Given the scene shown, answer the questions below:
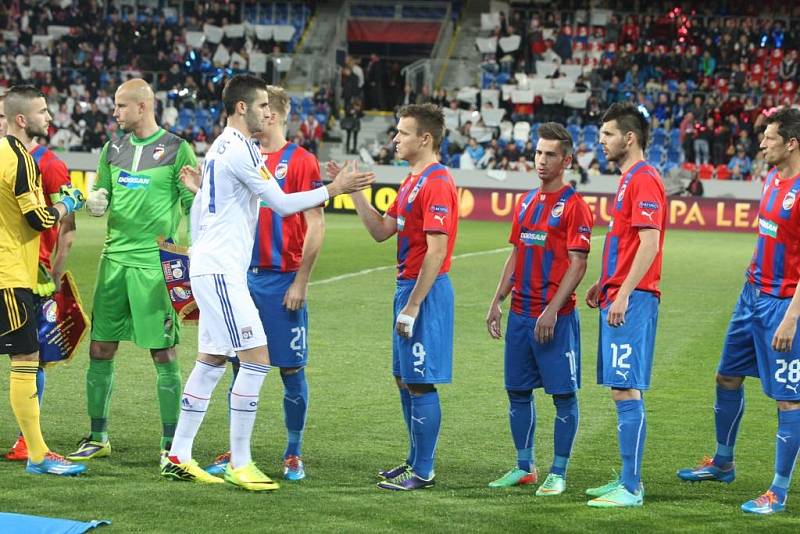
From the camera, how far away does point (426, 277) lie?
6.14 metres

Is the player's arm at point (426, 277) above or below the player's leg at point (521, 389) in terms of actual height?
above

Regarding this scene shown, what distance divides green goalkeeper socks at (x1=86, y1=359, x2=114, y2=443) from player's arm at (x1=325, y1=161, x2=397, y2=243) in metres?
1.87

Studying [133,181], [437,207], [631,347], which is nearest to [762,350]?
[631,347]

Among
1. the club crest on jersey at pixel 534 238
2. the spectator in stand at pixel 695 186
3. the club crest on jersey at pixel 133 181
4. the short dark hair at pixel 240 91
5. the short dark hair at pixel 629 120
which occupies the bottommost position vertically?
the spectator in stand at pixel 695 186

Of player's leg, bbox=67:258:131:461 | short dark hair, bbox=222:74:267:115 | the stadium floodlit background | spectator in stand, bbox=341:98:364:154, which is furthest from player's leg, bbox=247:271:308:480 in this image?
spectator in stand, bbox=341:98:364:154

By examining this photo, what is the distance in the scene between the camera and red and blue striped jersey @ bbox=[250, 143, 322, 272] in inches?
263

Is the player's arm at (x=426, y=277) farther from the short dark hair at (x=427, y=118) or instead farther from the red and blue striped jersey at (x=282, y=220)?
the red and blue striped jersey at (x=282, y=220)

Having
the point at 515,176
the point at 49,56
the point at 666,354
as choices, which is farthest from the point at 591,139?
the point at 666,354

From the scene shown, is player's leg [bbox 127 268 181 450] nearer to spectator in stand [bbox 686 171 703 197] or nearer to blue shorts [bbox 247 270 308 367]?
blue shorts [bbox 247 270 308 367]

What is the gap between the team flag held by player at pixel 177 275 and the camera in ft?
22.0

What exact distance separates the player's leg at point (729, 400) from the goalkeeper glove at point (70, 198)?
386cm

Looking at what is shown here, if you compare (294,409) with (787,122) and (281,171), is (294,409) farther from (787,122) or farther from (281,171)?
(787,122)

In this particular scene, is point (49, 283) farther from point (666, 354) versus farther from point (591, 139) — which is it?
point (591, 139)

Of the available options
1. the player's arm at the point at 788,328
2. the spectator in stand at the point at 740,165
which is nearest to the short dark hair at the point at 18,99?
the player's arm at the point at 788,328
